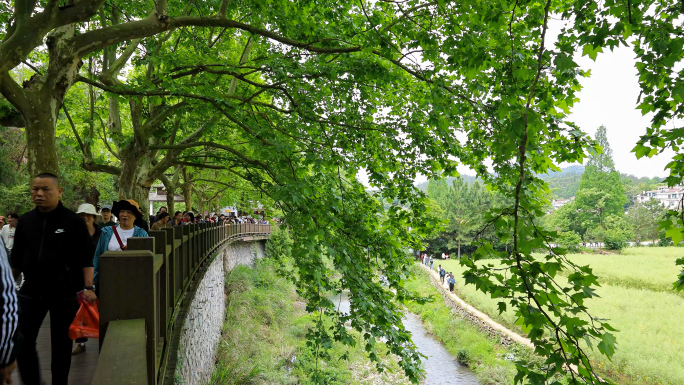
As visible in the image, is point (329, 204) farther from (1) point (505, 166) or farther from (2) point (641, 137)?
(2) point (641, 137)

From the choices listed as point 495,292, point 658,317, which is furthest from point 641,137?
point 658,317

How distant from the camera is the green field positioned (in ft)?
57.3

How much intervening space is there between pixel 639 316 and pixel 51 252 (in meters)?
28.9

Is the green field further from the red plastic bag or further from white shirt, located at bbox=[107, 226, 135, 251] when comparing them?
the red plastic bag

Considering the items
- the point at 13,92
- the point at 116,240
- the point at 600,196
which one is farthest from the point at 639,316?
the point at 600,196

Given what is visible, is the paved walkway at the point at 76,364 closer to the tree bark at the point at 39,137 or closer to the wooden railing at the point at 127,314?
the wooden railing at the point at 127,314

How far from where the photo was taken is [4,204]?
2406 centimetres

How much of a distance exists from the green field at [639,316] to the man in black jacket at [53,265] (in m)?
8.30

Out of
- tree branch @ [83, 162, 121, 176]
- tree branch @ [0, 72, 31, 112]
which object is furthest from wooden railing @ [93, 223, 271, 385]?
tree branch @ [83, 162, 121, 176]

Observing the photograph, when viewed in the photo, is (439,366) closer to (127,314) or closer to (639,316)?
(639,316)

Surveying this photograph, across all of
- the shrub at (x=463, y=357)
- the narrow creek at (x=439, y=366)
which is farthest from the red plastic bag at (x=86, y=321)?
the shrub at (x=463, y=357)

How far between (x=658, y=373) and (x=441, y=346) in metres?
9.28

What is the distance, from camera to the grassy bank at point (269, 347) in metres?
12.8

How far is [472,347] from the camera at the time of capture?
21188 mm
